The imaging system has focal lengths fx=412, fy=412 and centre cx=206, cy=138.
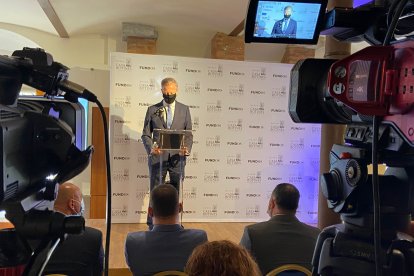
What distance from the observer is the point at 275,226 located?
6.47 ft

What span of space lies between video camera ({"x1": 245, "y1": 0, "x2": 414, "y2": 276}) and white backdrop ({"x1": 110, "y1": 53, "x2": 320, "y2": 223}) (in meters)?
3.52

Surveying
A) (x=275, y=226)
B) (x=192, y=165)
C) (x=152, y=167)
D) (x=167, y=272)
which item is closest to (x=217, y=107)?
(x=192, y=165)

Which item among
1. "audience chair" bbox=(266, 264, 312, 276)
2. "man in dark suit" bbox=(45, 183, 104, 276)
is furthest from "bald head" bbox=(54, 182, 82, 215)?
"audience chair" bbox=(266, 264, 312, 276)

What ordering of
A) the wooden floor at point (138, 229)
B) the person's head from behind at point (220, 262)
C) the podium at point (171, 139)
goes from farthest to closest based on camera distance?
1. the podium at point (171, 139)
2. the wooden floor at point (138, 229)
3. the person's head from behind at point (220, 262)

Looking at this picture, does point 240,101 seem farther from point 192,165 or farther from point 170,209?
point 170,209

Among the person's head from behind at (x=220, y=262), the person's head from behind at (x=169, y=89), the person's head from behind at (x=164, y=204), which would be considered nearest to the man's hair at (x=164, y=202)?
the person's head from behind at (x=164, y=204)

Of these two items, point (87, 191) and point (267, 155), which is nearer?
point (267, 155)

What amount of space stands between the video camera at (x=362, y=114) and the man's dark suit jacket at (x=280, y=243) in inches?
39.0

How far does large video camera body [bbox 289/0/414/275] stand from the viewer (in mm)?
658

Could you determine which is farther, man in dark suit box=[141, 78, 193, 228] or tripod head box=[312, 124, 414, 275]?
man in dark suit box=[141, 78, 193, 228]

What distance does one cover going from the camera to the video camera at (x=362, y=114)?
2.15 feet

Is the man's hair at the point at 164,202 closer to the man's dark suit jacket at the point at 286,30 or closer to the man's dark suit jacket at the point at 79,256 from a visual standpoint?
the man's dark suit jacket at the point at 79,256

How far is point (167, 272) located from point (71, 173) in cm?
95

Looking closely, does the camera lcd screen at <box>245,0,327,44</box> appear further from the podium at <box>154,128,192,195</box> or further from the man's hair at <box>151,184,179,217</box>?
the podium at <box>154,128,192,195</box>
